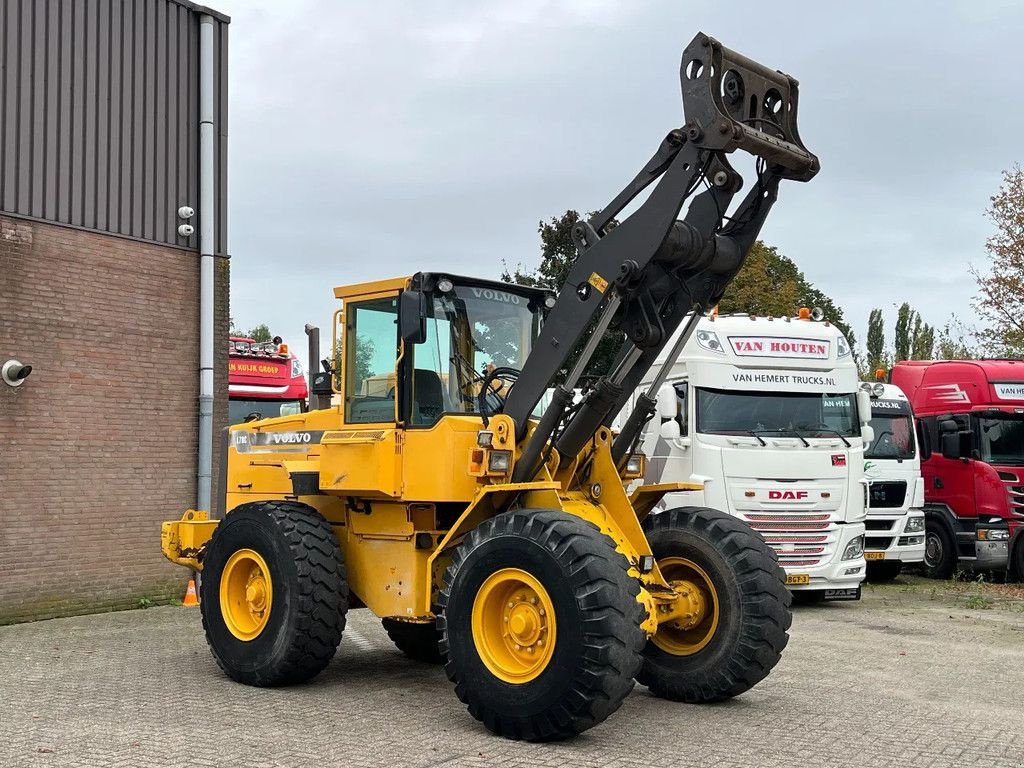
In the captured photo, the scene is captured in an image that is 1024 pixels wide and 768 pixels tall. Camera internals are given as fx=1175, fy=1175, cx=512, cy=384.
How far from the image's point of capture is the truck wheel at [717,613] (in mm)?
7785

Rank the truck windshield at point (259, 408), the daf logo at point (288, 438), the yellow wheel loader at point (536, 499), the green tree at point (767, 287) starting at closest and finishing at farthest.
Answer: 1. the yellow wheel loader at point (536, 499)
2. the daf logo at point (288, 438)
3. the truck windshield at point (259, 408)
4. the green tree at point (767, 287)

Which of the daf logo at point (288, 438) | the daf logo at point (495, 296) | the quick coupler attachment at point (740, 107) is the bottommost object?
the daf logo at point (288, 438)

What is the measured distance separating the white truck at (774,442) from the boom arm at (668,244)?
5.32 metres

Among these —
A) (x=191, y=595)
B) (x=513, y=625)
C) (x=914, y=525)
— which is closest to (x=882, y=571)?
(x=914, y=525)

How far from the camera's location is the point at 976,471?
17.5 metres

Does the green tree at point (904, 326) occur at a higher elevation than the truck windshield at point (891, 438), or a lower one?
higher

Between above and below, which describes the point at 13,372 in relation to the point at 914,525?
above

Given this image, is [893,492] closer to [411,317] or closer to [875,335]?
[411,317]

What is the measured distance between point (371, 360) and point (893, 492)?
9.90 metres

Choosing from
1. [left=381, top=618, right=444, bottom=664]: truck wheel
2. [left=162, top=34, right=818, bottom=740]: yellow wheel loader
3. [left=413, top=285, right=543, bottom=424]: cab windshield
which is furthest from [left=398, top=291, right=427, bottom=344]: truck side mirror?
[left=381, top=618, right=444, bottom=664]: truck wheel

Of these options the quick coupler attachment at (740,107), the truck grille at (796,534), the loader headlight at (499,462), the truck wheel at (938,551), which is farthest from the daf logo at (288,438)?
the truck wheel at (938,551)

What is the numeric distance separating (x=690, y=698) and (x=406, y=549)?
222 cm

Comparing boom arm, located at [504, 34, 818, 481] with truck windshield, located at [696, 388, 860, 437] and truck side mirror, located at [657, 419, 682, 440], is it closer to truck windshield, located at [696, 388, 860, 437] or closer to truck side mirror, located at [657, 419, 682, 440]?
truck side mirror, located at [657, 419, 682, 440]

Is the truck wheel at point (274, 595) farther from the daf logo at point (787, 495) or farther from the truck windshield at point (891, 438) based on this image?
the truck windshield at point (891, 438)
